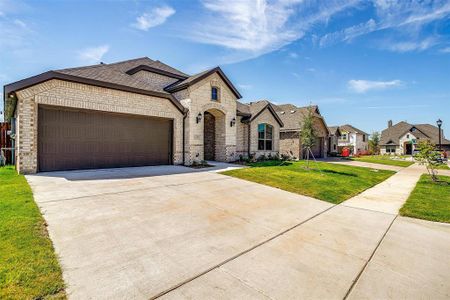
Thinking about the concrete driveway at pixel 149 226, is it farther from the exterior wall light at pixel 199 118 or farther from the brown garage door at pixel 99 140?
the exterior wall light at pixel 199 118

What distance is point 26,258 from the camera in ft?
9.12

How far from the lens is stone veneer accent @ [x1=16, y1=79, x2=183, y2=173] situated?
8.48 metres

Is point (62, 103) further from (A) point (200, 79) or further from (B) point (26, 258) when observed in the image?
(B) point (26, 258)

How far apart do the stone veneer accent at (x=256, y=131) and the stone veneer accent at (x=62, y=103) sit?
27.3 feet

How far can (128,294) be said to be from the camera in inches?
91.7

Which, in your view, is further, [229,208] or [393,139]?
[393,139]

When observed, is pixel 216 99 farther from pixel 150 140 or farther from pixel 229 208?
pixel 229 208

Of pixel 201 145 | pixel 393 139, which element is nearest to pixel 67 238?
pixel 201 145

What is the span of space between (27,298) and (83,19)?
32.6 ft

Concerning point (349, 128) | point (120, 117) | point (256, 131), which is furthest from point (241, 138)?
point (349, 128)

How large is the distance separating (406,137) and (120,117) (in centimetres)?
5947

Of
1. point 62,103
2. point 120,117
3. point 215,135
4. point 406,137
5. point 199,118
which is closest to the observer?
point 62,103

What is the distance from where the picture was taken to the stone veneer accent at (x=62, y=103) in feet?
27.8

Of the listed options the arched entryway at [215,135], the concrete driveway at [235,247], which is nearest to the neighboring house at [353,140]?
the arched entryway at [215,135]
